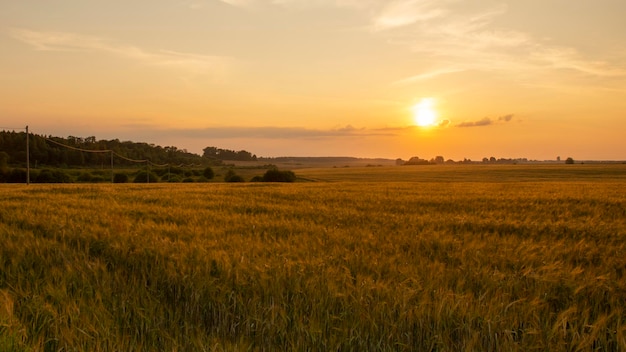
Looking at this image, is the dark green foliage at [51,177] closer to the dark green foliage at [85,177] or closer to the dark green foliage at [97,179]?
the dark green foliage at [85,177]

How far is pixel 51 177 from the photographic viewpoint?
60.6 m

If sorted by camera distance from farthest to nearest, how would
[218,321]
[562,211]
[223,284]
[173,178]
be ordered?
[173,178] → [562,211] → [223,284] → [218,321]

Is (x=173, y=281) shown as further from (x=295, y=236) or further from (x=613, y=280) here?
(x=613, y=280)

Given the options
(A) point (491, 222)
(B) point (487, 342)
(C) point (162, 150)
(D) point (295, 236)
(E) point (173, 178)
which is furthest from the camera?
(C) point (162, 150)

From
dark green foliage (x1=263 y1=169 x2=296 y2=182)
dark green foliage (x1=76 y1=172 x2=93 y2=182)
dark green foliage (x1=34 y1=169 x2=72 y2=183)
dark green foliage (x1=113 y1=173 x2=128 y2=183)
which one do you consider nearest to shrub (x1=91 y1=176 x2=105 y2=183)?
dark green foliage (x1=76 y1=172 x2=93 y2=182)

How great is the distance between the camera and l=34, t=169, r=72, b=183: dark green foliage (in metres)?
59.6

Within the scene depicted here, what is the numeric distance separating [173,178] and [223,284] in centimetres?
7143

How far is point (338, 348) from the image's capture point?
9.49 feet

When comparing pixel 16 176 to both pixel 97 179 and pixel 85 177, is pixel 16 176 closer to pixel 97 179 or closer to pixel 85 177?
pixel 85 177

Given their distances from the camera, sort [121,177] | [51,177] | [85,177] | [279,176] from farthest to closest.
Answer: [121,177], [85,177], [279,176], [51,177]

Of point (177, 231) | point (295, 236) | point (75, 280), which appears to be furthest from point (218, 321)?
point (177, 231)

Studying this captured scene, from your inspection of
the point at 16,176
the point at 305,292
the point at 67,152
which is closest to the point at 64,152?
the point at 67,152

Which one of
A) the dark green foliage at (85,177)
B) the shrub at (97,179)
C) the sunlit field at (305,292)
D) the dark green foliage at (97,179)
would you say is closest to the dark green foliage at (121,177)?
the dark green foliage at (97,179)

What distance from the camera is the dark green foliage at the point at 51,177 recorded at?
196 ft
